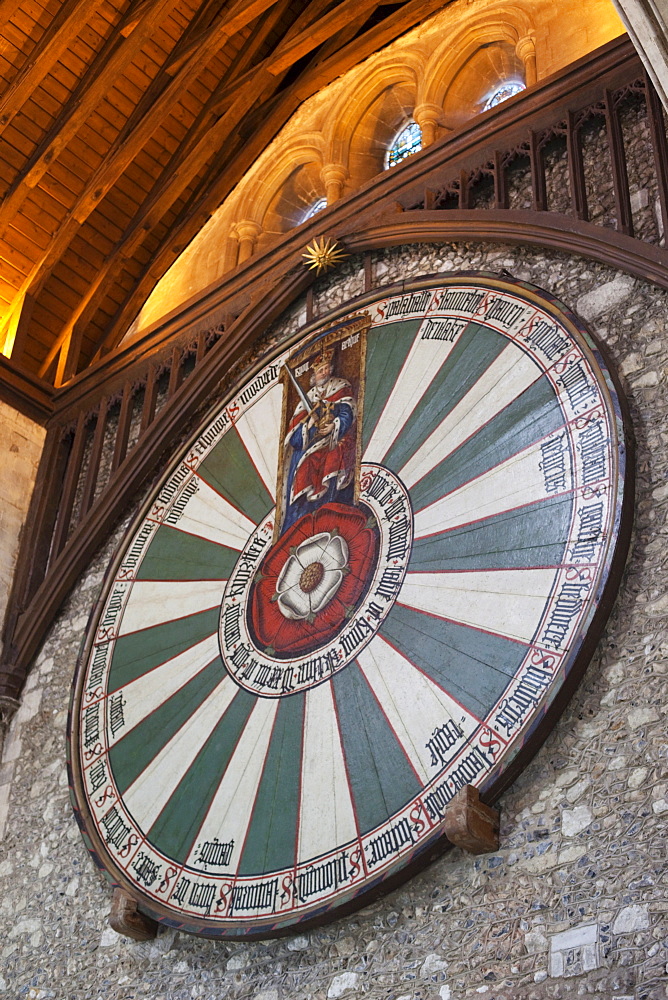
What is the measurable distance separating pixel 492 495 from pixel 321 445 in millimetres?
955

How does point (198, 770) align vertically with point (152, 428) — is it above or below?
below

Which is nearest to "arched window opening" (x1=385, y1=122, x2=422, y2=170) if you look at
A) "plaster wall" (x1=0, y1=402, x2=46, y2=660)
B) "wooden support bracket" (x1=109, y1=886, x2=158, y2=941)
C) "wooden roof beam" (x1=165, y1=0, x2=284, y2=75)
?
"wooden roof beam" (x1=165, y1=0, x2=284, y2=75)

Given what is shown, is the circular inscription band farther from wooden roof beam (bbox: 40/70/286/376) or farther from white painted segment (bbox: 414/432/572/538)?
wooden roof beam (bbox: 40/70/286/376)

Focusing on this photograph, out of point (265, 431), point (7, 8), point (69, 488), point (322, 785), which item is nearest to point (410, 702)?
point (322, 785)

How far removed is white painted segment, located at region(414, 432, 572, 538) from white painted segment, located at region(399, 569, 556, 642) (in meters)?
0.21

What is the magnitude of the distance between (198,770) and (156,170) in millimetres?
3812

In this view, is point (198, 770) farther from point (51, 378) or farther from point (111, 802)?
point (51, 378)

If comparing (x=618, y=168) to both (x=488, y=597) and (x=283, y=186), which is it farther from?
(x=283, y=186)

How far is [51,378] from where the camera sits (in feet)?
21.8

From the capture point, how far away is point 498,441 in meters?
4.26

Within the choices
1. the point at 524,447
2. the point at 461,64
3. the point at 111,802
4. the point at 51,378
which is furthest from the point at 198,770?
the point at 461,64

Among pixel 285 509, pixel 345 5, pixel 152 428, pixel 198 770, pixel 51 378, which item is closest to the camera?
pixel 198 770

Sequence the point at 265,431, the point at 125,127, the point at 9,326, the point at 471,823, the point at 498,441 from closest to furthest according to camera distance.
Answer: the point at 471,823 → the point at 498,441 → the point at 265,431 → the point at 9,326 → the point at 125,127

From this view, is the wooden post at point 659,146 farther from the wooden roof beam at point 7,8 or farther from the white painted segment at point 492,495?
the wooden roof beam at point 7,8
